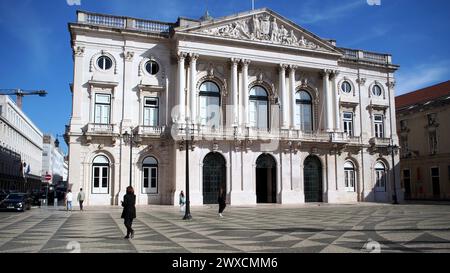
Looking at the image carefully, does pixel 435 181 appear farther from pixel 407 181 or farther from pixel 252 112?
pixel 252 112

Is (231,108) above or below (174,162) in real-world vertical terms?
above

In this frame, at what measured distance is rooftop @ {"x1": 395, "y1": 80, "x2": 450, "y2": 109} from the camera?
45656 mm

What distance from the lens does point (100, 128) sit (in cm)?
3306

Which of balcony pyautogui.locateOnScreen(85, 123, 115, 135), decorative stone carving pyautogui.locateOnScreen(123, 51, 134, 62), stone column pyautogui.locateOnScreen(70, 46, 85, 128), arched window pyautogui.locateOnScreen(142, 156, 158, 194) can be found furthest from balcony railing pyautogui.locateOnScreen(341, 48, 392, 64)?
stone column pyautogui.locateOnScreen(70, 46, 85, 128)

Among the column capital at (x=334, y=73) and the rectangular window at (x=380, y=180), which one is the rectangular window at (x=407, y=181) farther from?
the column capital at (x=334, y=73)

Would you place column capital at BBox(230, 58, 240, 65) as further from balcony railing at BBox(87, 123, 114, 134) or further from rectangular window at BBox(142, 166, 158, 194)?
balcony railing at BBox(87, 123, 114, 134)

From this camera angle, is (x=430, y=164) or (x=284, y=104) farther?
(x=430, y=164)

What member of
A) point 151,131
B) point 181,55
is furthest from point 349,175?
point 181,55

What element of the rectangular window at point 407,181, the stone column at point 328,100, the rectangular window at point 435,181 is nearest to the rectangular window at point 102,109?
the stone column at point 328,100

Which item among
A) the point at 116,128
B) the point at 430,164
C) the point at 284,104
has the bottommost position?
the point at 430,164
